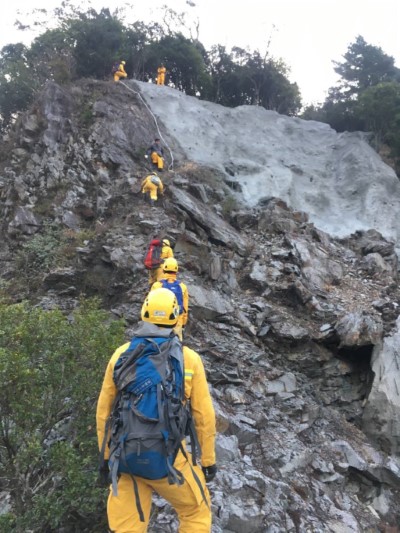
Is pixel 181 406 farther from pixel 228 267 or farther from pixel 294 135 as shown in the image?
pixel 294 135

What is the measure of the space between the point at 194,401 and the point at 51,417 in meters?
1.54

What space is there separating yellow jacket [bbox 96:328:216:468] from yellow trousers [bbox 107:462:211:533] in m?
0.22

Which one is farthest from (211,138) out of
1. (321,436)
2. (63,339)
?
(63,339)

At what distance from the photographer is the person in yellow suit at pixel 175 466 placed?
3.15 meters

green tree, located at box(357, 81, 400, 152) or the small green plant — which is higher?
green tree, located at box(357, 81, 400, 152)

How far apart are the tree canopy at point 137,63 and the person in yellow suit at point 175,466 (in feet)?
58.4

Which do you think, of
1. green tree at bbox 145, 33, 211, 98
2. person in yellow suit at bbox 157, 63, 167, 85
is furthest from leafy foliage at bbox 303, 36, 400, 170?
Answer: person in yellow suit at bbox 157, 63, 167, 85

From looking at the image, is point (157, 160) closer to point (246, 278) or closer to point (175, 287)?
point (246, 278)

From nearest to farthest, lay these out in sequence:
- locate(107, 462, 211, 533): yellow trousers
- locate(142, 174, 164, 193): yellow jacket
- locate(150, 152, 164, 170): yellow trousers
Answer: locate(107, 462, 211, 533): yellow trousers < locate(142, 174, 164, 193): yellow jacket < locate(150, 152, 164, 170): yellow trousers

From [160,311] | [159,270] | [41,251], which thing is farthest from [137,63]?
[160,311]

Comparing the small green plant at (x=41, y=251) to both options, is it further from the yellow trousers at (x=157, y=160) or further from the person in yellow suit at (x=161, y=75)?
the person in yellow suit at (x=161, y=75)

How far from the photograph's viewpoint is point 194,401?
3.36 metres

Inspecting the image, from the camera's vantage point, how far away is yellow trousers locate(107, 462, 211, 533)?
3.14 m

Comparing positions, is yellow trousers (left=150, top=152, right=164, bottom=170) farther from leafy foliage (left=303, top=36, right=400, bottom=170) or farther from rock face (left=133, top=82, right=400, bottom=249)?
leafy foliage (left=303, top=36, right=400, bottom=170)
